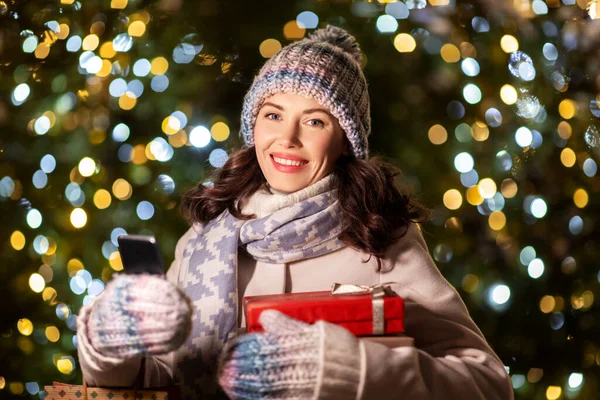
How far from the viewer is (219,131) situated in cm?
245

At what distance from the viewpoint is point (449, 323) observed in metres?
1.88

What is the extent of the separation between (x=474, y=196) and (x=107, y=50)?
1246 mm

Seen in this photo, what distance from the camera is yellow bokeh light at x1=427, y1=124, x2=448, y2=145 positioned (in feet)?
8.04

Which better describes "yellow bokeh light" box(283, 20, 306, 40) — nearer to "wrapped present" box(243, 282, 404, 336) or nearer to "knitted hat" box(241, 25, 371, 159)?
"knitted hat" box(241, 25, 371, 159)

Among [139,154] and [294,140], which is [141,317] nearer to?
[294,140]

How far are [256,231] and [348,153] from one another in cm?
34

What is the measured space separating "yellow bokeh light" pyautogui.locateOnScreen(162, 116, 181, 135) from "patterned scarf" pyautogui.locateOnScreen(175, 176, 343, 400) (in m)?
0.52

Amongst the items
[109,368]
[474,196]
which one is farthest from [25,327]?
[474,196]

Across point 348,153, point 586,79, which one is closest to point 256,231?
point 348,153

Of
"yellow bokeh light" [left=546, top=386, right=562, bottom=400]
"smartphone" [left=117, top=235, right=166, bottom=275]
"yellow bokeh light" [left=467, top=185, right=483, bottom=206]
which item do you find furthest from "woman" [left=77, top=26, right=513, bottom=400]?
"yellow bokeh light" [left=546, top=386, right=562, bottom=400]

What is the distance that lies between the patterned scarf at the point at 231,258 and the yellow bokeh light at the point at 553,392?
1052 mm

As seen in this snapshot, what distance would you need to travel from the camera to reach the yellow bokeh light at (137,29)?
7.90ft

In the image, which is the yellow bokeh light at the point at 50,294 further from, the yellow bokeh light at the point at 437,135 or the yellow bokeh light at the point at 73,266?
the yellow bokeh light at the point at 437,135

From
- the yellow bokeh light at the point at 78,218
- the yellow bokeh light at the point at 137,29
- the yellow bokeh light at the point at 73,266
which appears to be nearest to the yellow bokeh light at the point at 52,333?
the yellow bokeh light at the point at 73,266
